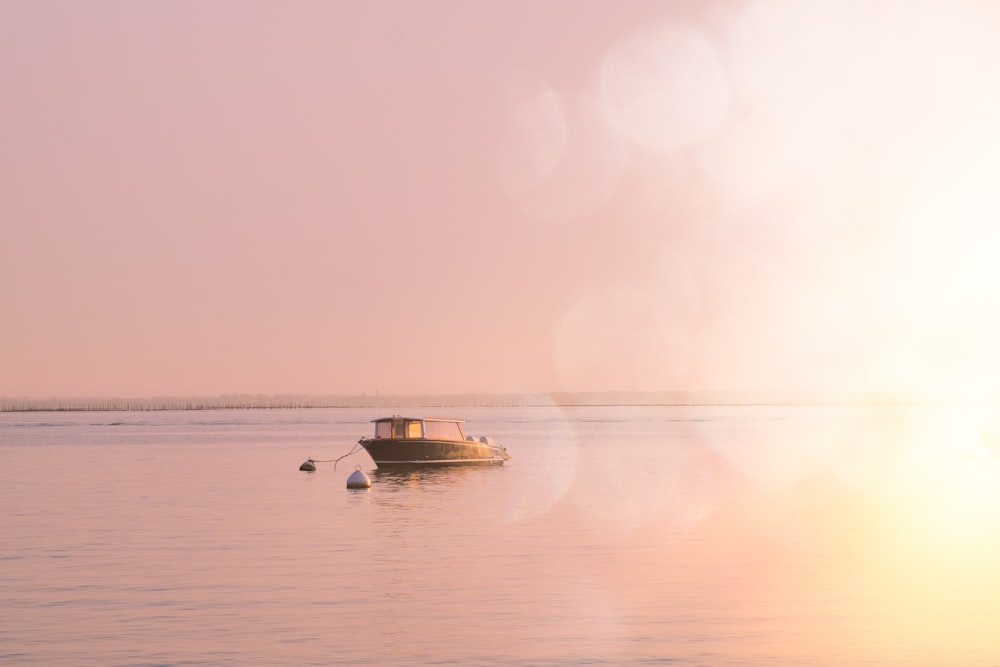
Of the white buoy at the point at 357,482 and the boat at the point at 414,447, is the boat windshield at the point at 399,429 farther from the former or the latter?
the white buoy at the point at 357,482

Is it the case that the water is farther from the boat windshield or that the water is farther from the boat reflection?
the boat windshield

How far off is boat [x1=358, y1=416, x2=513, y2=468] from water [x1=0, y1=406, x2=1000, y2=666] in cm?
719

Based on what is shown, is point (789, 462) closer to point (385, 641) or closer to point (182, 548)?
point (182, 548)

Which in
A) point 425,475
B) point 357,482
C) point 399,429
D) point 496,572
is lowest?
point 496,572

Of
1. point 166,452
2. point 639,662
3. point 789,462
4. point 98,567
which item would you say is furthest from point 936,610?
point 166,452

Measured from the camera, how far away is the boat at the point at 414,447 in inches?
3794

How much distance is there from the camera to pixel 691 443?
556 feet

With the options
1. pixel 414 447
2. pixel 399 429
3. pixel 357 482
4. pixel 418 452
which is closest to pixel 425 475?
pixel 418 452

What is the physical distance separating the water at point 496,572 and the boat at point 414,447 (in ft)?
23.6

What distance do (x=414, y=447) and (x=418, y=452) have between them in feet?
2.47

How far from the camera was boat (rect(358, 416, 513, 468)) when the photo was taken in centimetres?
9638

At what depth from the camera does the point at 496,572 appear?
40719mm

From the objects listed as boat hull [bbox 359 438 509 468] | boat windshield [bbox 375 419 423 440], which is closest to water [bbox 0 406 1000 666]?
boat hull [bbox 359 438 509 468]

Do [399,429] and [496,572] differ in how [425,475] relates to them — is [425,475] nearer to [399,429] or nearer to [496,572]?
[399,429]
